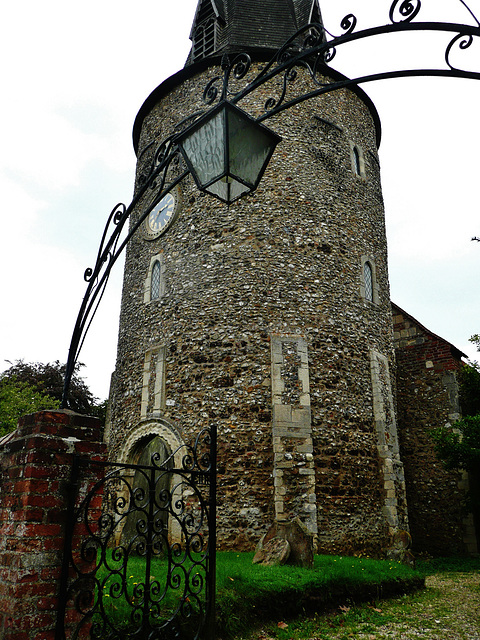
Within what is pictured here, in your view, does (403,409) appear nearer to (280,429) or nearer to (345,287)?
(345,287)

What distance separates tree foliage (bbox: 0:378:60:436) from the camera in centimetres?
2033

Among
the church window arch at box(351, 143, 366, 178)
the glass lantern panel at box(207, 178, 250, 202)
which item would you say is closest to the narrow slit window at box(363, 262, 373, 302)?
the church window arch at box(351, 143, 366, 178)

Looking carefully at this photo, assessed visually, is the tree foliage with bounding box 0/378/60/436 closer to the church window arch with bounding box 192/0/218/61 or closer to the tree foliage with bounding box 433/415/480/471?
the church window arch with bounding box 192/0/218/61

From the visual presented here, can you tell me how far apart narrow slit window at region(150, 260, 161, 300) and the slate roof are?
255 inches

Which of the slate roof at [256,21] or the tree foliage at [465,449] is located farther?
the slate roof at [256,21]

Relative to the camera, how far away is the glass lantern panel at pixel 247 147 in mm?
3572

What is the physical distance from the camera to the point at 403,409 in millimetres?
14945

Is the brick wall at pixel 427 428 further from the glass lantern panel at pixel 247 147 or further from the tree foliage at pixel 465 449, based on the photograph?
the glass lantern panel at pixel 247 147

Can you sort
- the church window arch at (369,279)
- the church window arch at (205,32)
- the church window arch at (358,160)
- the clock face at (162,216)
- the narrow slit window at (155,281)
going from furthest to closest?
Result: the church window arch at (205,32) < the church window arch at (358,160) < the clock face at (162,216) < the church window arch at (369,279) < the narrow slit window at (155,281)

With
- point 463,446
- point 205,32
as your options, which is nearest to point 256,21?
point 205,32

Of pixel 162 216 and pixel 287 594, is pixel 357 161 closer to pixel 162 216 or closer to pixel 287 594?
pixel 162 216

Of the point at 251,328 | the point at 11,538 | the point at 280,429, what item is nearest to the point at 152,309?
the point at 251,328

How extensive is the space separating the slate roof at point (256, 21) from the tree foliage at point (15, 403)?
14.5 m

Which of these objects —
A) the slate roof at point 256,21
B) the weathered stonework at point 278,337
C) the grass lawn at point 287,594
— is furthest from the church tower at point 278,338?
the grass lawn at point 287,594
